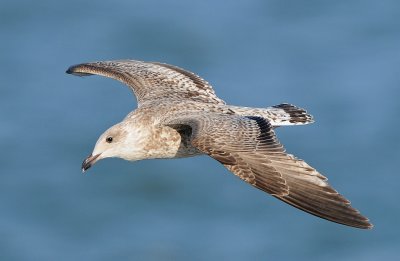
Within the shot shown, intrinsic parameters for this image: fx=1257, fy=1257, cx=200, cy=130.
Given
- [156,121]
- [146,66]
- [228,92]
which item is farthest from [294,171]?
[228,92]

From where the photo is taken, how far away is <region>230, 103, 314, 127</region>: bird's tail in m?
14.8

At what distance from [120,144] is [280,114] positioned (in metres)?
2.05

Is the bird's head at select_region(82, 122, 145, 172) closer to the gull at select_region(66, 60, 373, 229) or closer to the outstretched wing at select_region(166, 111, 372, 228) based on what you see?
the gull at select_region(66, 60, 373, 229)

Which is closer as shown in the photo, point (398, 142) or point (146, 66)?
point (146, 66)

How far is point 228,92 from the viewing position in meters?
26.6

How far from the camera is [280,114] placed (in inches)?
598

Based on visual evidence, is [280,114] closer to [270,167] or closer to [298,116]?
[298,116]

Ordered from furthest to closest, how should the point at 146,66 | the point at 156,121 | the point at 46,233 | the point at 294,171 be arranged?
the point at 46,233 → the point at 146,66 → the point at 156,121 → the point at 294,171

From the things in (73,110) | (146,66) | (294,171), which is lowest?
(294,171)

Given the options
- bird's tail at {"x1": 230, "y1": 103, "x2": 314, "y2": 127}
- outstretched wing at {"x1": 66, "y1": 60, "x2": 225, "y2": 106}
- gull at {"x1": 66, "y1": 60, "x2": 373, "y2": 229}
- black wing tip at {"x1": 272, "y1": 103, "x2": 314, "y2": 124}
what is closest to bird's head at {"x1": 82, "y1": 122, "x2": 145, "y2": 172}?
gull at {"x1": 66, "y1": 60, "x2": 373, "y2": 229}

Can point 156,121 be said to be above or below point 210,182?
below

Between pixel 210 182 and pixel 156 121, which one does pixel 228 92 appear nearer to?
pixel 210 182

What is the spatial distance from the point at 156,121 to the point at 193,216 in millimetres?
12673

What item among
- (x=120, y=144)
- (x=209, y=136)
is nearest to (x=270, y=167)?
(x=209, y=136)
